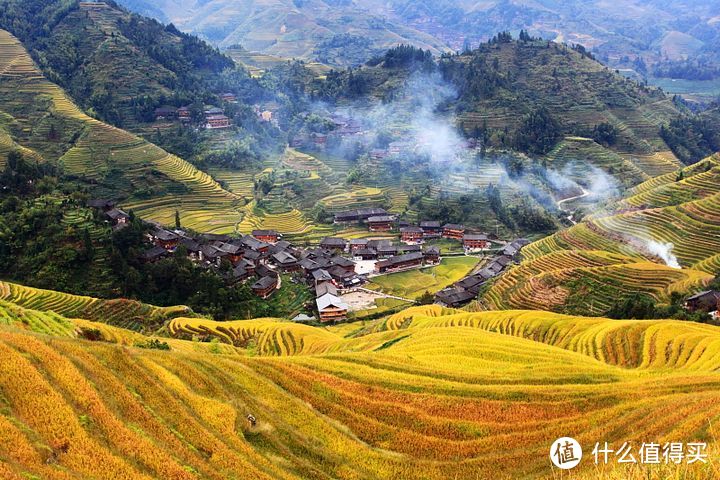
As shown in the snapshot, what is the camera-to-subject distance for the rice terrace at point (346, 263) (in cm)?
926

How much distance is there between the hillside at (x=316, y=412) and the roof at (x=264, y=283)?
21.9 meters

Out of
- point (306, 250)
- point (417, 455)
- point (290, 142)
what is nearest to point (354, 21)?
point (290, 142)

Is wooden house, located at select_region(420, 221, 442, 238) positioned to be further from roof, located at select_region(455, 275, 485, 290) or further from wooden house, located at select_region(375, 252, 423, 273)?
roof, located at select_region(455, 275, 485, 290)


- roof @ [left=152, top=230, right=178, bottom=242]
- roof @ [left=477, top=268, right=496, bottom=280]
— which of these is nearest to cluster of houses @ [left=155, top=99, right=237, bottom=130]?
roof @ [left=152, top=230, right=178, bottom=242]

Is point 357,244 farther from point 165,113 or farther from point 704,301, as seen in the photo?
point 165,113

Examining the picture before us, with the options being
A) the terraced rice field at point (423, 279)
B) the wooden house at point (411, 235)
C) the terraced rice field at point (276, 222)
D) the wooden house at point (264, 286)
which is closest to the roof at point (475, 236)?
the terraced rice field at point (423, 279)

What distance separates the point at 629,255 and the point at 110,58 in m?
58.4

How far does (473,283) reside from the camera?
37.0 meters

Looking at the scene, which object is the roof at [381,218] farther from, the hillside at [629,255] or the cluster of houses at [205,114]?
the cluster of houses at [205,114]

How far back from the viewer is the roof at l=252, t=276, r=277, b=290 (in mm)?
34969

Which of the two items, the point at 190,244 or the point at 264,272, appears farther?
the point at 190,244

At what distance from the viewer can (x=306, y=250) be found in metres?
43.0

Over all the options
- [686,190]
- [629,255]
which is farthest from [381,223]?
[686,190]

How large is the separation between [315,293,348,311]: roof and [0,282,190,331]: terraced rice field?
8.61 meters
